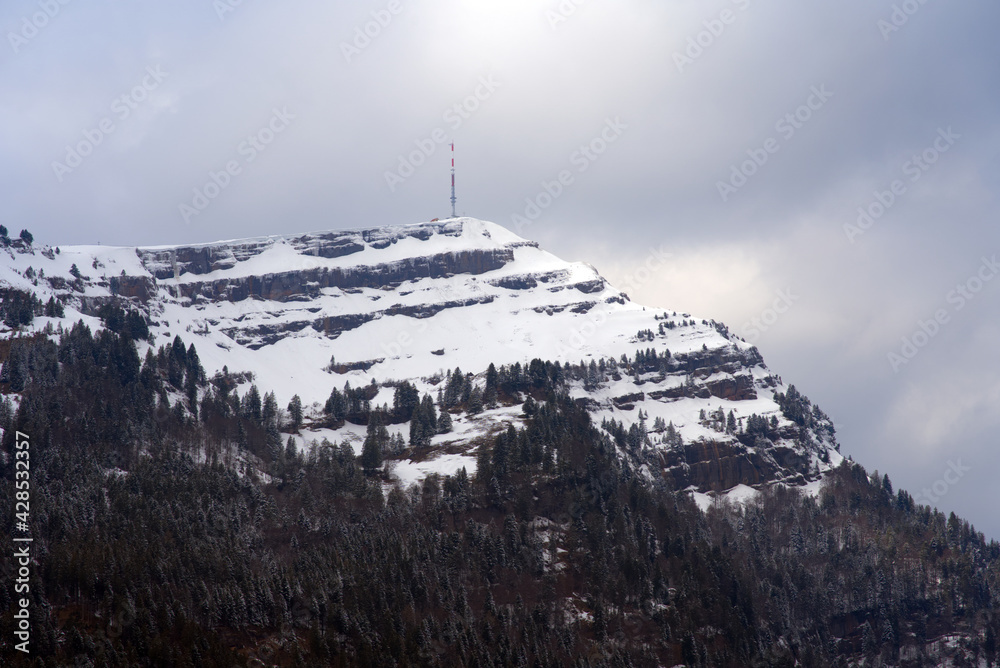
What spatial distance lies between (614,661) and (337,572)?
5293 centimetres

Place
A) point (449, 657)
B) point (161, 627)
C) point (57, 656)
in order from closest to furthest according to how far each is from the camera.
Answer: point (57, 656) < point (161, 627) < point (449, 657)

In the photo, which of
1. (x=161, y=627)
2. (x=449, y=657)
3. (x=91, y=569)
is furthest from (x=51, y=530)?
(x=449, y=657)

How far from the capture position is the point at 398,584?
195875 millimetres

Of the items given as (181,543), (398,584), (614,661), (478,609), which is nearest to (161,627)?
(181,543)

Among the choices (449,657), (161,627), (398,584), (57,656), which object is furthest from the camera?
(398,584)

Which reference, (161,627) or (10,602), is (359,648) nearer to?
(161,627)

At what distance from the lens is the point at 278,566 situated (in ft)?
645

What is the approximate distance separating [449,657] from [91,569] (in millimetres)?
61854

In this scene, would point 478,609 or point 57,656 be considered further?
point 478,609

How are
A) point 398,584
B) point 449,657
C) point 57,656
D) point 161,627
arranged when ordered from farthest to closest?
1. point 398,584
2. point 449,657
3. point 161,627
4. point 57,656

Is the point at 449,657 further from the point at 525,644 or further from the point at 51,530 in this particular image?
the point at 51,530

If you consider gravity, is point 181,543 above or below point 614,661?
above

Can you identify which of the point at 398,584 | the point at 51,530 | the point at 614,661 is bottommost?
the point at 614,661

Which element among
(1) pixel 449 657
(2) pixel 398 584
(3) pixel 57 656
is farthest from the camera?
(2) pixel 398 584
